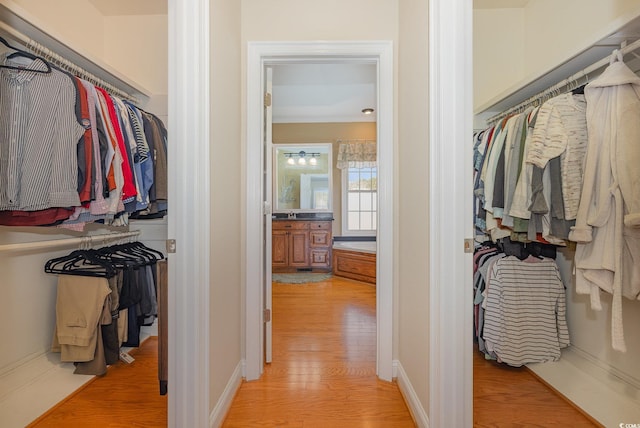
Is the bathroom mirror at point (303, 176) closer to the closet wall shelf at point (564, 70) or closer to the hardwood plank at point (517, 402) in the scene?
the closet wall shelf at point (564, 70)

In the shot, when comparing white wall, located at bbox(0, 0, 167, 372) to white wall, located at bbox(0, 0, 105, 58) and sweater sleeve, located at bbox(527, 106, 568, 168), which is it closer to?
white wall, located at bbox(0, 0, 105, 58)

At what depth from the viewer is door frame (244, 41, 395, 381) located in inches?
69.3

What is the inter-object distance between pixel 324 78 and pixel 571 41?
96.3 inches

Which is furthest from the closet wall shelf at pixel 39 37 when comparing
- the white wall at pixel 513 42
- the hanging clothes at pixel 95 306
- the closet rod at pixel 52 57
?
the white wall at pixel 513 42

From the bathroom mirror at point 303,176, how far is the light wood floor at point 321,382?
2438 mm

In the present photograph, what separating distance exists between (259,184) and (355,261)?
2620mm

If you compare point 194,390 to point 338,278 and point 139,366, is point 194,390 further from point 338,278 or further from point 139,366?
point 338,278

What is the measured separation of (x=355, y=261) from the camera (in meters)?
4.12

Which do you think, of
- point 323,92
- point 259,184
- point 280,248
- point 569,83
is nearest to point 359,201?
point 280,248

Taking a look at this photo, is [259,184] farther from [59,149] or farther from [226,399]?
[226,399]

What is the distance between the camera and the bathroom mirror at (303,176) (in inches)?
198

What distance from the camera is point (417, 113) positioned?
1394 millimetres

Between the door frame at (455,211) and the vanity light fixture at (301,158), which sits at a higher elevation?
the vanity light fixture at (301,158)

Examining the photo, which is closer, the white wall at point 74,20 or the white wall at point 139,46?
the white wall at point 74,20
